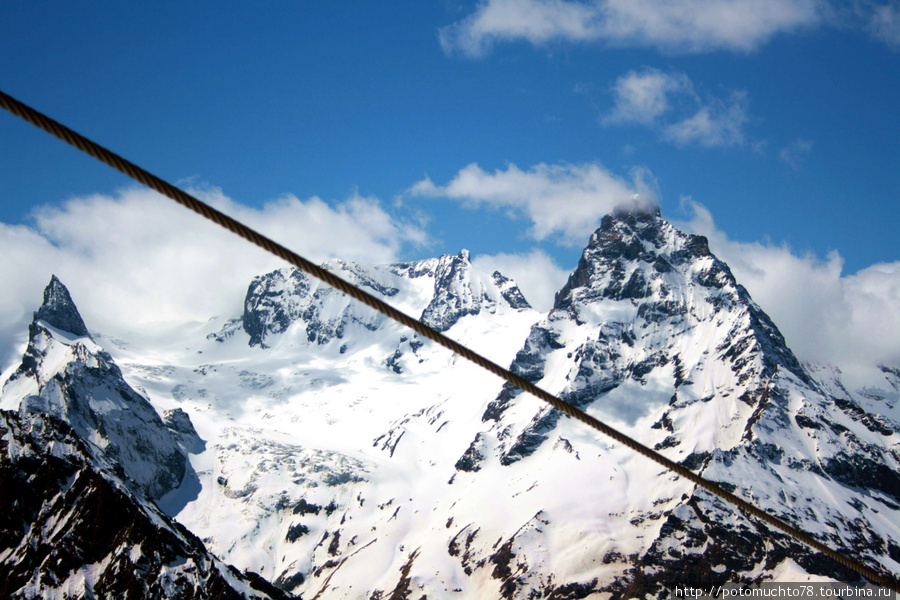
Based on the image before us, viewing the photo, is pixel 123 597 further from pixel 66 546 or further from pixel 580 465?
pixel 580 465

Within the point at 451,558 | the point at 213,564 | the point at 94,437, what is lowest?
the point at 213,564

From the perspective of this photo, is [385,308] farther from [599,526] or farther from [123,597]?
[599,526]

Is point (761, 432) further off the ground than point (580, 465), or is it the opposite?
point (761, 432)

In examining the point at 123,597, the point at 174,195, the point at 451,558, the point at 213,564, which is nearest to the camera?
the point at 174,195

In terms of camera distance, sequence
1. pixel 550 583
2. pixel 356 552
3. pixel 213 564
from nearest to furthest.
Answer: pixel 213 564
pixel 550 583
pixel 356 552

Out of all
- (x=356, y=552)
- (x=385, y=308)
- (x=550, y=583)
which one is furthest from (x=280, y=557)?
(x=385, y=308)

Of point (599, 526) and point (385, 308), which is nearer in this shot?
point (385, 308)
